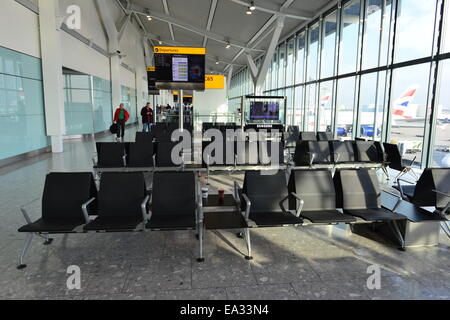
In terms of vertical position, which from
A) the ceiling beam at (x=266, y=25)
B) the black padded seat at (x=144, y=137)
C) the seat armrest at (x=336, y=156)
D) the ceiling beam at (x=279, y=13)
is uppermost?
the ceiling beam at (x=266, y=25)

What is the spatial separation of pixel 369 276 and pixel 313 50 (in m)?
13.9

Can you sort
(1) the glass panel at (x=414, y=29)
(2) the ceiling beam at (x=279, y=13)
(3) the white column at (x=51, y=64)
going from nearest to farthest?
(1) the glass panel at (x=414, y=29) → (3) the white column at (x=51, y=64) → (2) the ceiling beam at (x=279, y=13)

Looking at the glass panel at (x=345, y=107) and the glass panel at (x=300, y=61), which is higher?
the glass panel at (x=300, y=61)

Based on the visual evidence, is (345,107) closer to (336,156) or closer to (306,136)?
(306,136)

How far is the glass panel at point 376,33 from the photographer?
943cm

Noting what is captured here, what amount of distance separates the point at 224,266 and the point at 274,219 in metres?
0.78

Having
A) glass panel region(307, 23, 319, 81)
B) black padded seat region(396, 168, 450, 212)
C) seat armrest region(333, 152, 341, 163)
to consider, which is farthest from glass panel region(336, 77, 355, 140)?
black padded seat region(396, 168, 450, 212)

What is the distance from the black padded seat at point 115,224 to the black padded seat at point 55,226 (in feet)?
0.56

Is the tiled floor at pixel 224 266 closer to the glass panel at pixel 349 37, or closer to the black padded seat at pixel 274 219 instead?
the black padded seat at pixel 274 219

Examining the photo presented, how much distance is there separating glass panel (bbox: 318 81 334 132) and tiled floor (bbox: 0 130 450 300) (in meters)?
9.92

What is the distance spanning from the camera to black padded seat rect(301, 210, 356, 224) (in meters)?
3.43

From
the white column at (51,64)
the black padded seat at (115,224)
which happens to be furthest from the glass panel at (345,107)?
the black padded seat at (115,224)

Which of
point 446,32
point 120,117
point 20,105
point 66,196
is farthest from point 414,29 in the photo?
point 20,105
